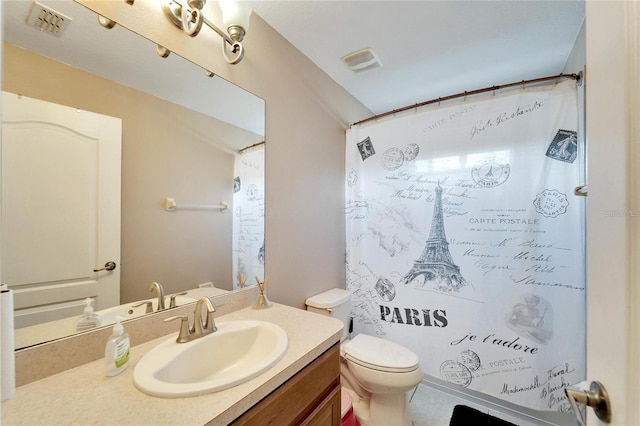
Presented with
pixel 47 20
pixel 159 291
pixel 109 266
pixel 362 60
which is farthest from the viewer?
pixel 362 60

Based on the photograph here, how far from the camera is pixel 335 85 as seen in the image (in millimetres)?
1953

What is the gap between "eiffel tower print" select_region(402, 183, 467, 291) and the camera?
1563mm

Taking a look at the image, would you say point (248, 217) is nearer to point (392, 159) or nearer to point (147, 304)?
point (147, 304)

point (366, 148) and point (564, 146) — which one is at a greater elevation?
point (366, 148)

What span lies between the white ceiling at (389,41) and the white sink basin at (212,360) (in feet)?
3.25

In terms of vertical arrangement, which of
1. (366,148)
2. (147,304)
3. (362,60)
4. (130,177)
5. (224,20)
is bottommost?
(147,304)

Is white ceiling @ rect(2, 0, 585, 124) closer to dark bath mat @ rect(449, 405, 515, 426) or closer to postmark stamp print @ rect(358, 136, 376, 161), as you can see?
postmark stamp print @ rect(358, 136, 376, 161)

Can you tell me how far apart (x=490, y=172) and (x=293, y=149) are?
48.4 inches

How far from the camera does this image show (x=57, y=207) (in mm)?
753

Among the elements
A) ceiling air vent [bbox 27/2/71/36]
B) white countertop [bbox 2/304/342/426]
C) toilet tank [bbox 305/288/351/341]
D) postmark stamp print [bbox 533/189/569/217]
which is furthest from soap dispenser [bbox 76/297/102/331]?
postmark stamp print [bbox 533/189/569/217]

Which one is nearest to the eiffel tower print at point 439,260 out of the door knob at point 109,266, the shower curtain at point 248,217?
the shower curtain at point 248,217

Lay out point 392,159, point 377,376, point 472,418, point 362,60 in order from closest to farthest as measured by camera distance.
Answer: point 377,376 → point 472,418 → point 362,60 → point 392,159

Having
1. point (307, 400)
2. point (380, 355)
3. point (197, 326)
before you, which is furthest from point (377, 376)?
point (197, 326)

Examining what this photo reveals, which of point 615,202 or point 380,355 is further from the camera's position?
point 380,355
